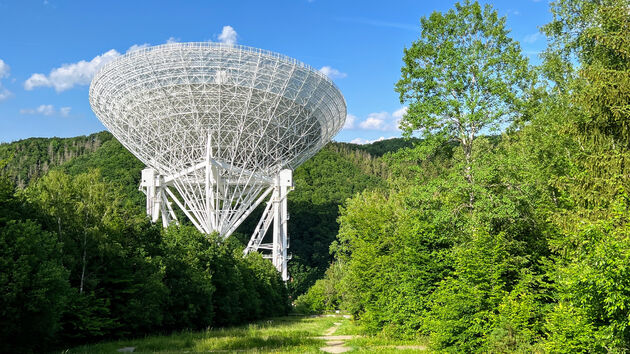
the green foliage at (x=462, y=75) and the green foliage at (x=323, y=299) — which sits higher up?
the green foliage at (x=462, y=75)

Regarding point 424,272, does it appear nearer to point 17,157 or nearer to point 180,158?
point 180,158

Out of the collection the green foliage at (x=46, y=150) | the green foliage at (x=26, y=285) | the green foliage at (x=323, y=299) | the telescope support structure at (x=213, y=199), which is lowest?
the green foliage at (x=323, y=299)

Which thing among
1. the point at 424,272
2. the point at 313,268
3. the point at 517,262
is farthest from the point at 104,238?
the point at 313,268

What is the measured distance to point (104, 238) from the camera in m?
23.2

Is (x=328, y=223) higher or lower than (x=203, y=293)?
higher

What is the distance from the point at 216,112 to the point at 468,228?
28.8 meters

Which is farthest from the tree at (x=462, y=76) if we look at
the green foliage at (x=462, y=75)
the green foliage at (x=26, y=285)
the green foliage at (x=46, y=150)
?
the green foliage at (x=46, y=150)

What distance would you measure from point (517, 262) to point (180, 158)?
35288 mm

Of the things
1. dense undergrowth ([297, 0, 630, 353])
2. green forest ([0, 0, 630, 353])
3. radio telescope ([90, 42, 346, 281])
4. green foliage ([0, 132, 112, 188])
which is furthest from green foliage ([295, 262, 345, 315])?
green foliage ([0, 132, 112, 188])

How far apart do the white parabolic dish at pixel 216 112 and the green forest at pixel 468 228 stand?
13.6 m

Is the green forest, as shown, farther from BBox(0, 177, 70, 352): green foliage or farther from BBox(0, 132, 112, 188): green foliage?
BBox(0, 132, 112, 188): green foliage

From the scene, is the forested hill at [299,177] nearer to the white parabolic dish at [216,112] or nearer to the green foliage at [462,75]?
the white parabolic dish at [216,112]

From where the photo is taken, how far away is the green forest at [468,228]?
42.2 ft

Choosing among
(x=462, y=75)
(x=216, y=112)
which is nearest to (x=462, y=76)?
(x=462, y=75)
